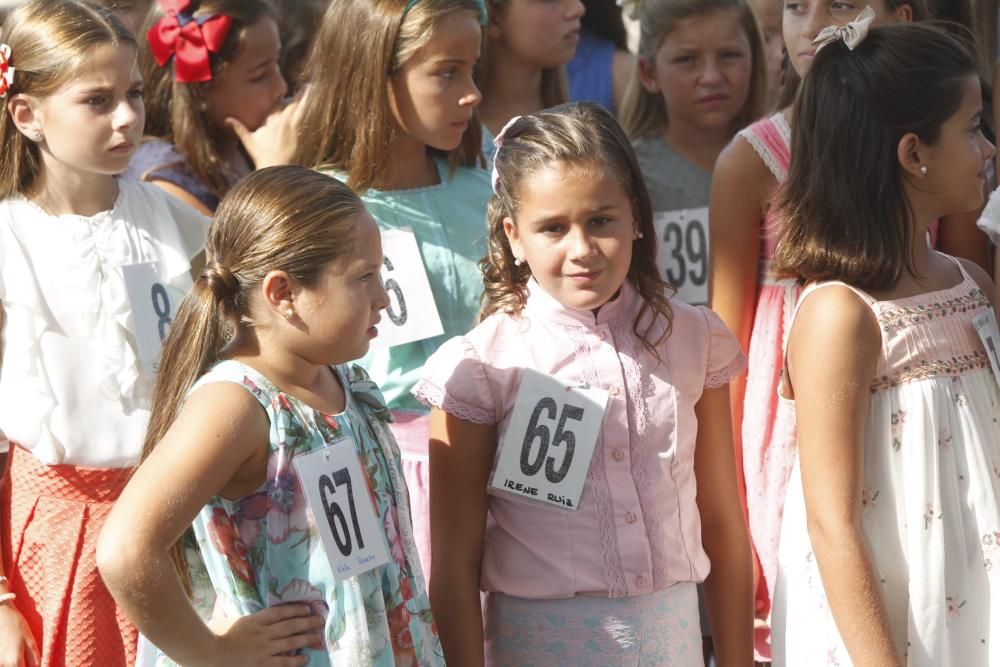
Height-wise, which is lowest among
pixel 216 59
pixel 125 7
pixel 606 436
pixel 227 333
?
pixel 606 436

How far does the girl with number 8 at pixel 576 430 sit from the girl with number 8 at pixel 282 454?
0.49 feet

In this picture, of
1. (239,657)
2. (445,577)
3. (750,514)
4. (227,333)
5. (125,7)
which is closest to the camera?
(239,657)

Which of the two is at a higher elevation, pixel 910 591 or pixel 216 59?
pixel 216 59

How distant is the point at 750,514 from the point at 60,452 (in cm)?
141

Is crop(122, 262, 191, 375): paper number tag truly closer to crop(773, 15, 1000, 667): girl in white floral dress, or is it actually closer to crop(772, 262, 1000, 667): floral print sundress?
crop(773, 15, 1000, 667): girl in white floral dress

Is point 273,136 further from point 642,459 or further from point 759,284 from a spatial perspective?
point 642,459

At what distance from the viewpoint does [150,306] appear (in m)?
2.68

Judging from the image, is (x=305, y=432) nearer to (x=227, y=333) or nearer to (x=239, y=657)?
(x=227, y=333)

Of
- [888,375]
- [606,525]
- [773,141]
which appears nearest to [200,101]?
[773,141]

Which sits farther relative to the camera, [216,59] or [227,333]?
[216,59]

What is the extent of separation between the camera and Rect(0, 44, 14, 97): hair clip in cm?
268

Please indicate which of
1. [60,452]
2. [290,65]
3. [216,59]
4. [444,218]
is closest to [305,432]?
[60,452]

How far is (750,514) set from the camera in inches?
111

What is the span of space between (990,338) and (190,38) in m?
2.16
